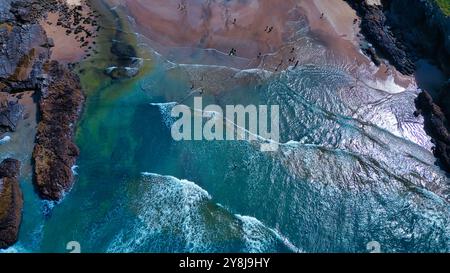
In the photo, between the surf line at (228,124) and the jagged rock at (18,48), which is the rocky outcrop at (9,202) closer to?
the jagged rock at (18,48)

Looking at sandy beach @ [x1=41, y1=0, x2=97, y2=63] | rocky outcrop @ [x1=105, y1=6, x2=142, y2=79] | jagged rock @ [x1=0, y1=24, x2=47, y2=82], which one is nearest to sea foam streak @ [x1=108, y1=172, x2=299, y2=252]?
rocky outcrop @ [x1=105, y1=6, x2=142, y2=79]

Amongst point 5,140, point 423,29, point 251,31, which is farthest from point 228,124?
point 423,29

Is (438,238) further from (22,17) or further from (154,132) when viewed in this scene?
(22,17)

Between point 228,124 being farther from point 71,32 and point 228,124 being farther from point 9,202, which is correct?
point 71,32

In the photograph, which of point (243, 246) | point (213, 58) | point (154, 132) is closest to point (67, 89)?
point (154, 132)

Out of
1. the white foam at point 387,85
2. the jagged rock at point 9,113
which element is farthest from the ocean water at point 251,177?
the jagged rock at point 9,113

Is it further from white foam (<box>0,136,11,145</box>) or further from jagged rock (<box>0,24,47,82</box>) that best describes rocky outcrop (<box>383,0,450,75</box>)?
white foam (<box>0,136,11,145</box>)
